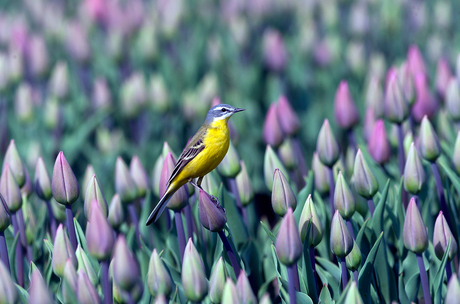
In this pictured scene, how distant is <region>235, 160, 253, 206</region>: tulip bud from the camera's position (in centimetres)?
196

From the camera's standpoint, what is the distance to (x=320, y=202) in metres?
1.96

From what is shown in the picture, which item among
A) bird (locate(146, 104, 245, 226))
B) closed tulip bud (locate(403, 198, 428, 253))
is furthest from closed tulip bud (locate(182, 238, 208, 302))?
closed tulip bud (locate(403, 198, 428, 253))

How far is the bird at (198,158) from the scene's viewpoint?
5.28ft

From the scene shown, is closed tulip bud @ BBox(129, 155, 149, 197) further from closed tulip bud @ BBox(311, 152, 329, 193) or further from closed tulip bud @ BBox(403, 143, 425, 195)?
closed tulip bud @ BBox(403, 143, 425, 195)

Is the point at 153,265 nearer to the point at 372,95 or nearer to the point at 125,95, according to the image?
the point at 372,95

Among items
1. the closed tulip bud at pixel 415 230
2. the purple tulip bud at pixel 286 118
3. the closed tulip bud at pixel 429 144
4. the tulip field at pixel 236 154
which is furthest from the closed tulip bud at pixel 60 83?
the closed tulip bud at pixel 415 230

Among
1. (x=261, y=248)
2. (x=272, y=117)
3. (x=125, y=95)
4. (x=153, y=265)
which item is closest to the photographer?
(x=153, y=265)

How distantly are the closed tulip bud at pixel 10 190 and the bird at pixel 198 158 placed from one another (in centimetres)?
52

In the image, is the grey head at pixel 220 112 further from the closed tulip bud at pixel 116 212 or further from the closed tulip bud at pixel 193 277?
the closed tulip bud at pixel 193 277

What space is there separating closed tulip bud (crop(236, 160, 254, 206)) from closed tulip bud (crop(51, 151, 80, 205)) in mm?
Answer: 665

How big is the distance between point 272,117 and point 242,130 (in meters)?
1.08

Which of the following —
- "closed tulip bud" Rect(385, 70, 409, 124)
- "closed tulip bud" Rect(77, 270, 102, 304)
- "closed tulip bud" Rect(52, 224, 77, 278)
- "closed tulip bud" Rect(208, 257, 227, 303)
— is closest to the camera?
"closed tulip bud" Rect(77, 270, 102, 304)

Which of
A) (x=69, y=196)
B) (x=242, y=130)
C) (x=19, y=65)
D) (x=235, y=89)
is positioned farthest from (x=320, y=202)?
(x=19, y=65)

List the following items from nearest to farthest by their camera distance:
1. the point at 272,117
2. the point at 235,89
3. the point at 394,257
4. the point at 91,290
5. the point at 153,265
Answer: the point at 91,290
the point at 153,265
the point at 394,257
the point at 272,117
the point at 235,89
